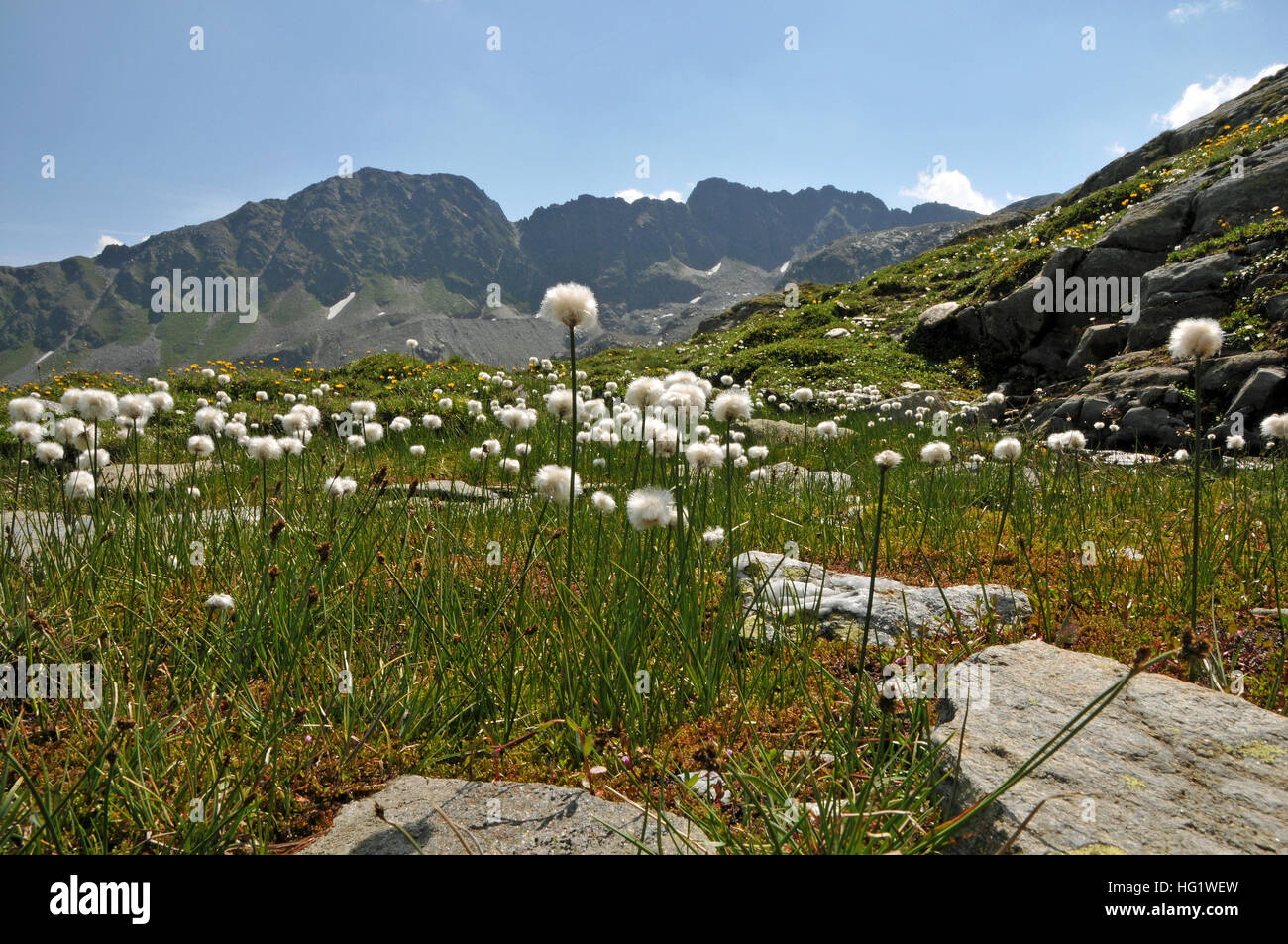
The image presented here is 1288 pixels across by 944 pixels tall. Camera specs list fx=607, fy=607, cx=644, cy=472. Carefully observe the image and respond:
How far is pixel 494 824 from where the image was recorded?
171 cm

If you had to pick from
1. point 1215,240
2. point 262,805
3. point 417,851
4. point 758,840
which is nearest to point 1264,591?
point 758,840

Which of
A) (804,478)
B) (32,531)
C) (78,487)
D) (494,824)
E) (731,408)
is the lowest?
(494,824)

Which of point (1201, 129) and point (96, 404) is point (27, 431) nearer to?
point (96, 404)

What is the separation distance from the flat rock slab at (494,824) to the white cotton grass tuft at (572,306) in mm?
1575

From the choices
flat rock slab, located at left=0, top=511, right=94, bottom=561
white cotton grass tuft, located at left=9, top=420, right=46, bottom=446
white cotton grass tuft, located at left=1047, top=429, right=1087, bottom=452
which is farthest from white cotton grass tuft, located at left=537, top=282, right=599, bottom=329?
white cotton grass tuft, located at left=1047, top=429, right=1087, bottom=452

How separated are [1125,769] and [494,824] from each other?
1.83m

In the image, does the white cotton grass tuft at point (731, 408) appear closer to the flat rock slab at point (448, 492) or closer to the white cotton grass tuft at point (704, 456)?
the white cotton grass tuft at point (704, 456)

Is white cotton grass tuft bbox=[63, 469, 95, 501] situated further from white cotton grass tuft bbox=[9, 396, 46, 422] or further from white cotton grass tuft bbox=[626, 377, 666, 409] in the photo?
white cotton grass tuft bbox=[626, 377, 666, 409]

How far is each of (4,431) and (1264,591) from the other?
13300 mm

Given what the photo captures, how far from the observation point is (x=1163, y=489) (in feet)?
19.2

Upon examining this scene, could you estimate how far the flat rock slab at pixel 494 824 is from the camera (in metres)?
1.60

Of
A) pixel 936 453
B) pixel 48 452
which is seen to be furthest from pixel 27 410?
pixel 936 453

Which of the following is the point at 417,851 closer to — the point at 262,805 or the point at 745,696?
the point at 262,805

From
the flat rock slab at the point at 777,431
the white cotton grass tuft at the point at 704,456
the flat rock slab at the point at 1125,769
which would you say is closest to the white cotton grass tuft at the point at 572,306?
the white cotton grass tuft at the point at 704,456
